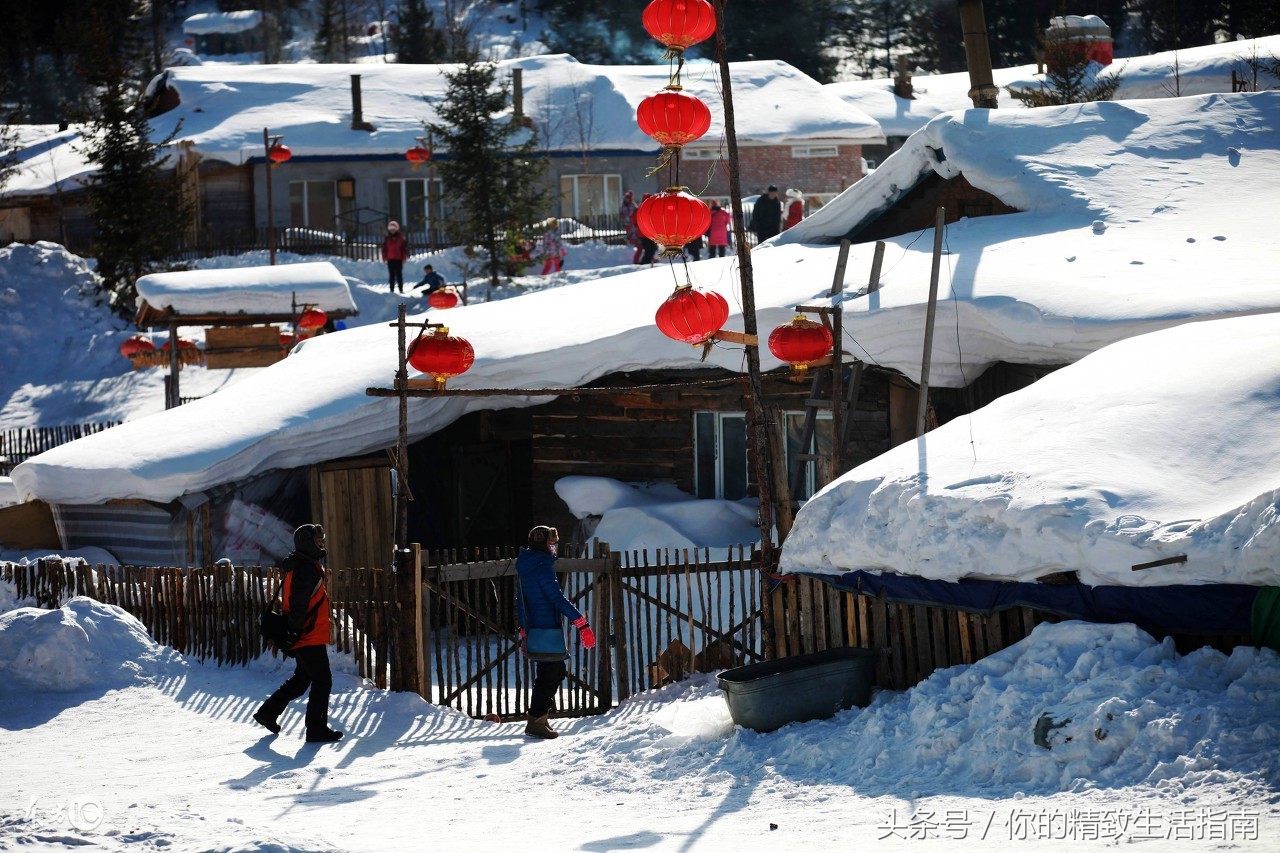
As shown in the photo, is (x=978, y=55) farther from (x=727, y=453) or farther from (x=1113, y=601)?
(x=1113, y=601)

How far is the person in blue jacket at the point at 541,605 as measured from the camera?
9.48m

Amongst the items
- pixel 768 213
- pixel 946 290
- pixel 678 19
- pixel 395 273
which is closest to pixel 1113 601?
pixel 678 19

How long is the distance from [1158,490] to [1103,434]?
0.86m

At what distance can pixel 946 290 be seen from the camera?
13.4 meters

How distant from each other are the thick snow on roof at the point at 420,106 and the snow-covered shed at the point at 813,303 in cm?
1930

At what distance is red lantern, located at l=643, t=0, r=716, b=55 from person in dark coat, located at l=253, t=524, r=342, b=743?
459 centimetres

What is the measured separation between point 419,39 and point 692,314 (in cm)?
5481

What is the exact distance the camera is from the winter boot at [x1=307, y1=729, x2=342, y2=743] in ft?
30.5

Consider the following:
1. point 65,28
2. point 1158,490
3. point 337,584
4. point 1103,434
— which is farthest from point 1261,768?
point 65,28

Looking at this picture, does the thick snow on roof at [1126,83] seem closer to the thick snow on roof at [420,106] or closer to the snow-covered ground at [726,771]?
the thick snow on roof at [420,106]

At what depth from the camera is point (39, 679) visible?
10.4 metres

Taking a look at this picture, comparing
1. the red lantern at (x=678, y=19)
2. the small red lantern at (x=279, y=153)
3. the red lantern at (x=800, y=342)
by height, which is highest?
the red lantern at (x=678, y=19)

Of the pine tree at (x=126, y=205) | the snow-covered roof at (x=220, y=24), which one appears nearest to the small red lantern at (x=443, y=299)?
the pine tree at (x=126, y=205)

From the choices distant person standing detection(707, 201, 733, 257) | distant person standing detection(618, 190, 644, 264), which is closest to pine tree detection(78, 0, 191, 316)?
distant person standing detection(618, 190, 644, 264)
